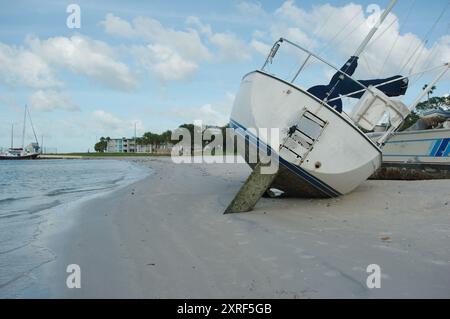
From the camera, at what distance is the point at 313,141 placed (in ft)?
25.1

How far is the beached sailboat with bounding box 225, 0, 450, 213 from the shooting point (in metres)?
7.67

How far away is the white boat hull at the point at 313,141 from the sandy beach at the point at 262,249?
54 cm

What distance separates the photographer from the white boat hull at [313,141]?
7660 mm

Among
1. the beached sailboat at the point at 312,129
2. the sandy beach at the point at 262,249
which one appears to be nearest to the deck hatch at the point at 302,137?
the beached sailboat at the point at 312,129

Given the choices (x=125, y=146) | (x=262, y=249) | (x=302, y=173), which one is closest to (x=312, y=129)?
(x=302, y=173)

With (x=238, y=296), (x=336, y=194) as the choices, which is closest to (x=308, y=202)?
(x=336, y=194)

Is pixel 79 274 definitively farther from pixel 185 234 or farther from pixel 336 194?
pixel 336 194

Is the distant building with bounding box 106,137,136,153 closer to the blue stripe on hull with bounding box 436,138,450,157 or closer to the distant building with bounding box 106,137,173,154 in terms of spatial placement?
the distant building with bounding box 106,137,173,154

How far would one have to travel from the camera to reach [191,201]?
9.63m

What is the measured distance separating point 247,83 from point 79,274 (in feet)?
19.4

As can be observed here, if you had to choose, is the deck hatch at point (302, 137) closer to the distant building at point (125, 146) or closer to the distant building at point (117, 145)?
the distant building at point (125, 146)

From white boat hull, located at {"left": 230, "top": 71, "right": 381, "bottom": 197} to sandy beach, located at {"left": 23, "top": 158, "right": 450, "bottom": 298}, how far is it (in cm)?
54

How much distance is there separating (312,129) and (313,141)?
22cm

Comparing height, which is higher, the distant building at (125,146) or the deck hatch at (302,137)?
the distant building at (125,146)
